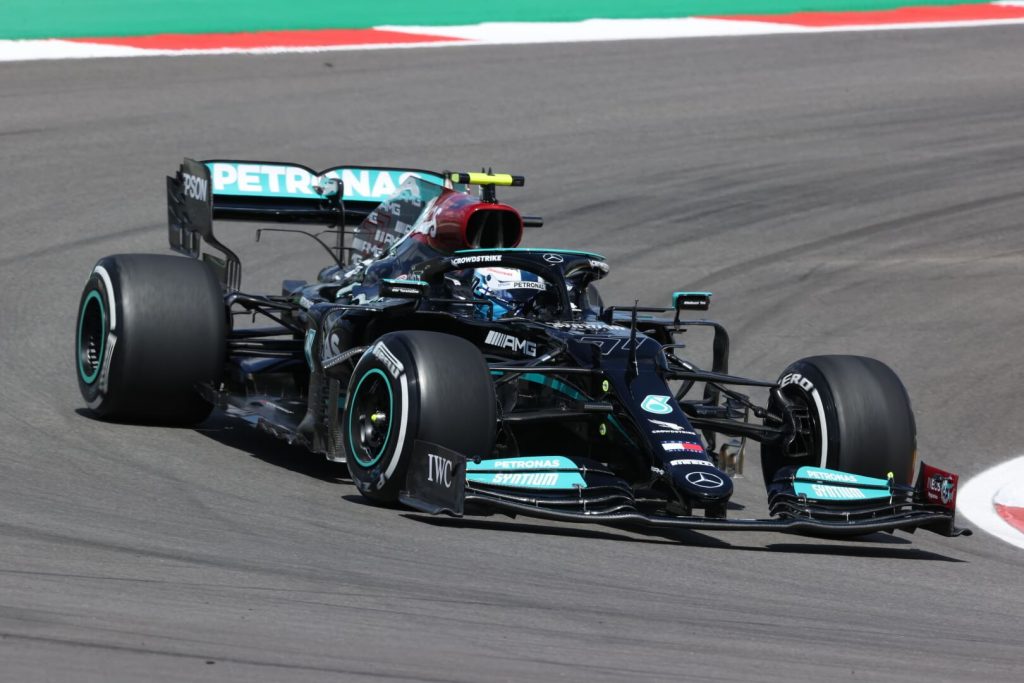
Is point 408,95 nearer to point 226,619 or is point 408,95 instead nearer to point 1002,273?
point 1002,273

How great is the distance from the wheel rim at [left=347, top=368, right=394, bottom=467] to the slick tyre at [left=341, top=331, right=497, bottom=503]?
0.22 ft

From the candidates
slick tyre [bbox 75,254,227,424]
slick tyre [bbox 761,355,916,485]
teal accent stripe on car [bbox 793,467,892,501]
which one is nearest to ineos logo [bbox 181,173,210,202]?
slick tyre [bbox 75,254,227,424]

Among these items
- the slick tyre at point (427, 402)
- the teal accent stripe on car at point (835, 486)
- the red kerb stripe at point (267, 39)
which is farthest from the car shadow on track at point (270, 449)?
the red kerb stripe at point (267, 39)

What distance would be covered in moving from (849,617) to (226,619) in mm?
2326

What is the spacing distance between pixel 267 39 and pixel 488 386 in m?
14.1

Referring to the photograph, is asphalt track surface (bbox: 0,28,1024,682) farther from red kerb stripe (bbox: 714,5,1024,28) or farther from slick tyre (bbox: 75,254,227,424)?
red kerb stripe (bbox: 714,5,1024,28)

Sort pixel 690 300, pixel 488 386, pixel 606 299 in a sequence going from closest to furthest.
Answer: pixel 488 386 → pixel 690 300 → pixel 606 299

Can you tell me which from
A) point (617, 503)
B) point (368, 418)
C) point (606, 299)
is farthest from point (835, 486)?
point (606, 299)

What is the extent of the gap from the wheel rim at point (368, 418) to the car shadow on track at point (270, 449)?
590 mm

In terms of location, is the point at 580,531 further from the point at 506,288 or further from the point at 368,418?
the point at 506,288

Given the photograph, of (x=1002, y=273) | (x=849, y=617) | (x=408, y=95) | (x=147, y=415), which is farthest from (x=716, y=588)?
(x=408, y=95)

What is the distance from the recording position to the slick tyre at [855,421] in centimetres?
820

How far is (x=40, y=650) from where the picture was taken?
4.80m

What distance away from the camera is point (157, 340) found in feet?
30.3
